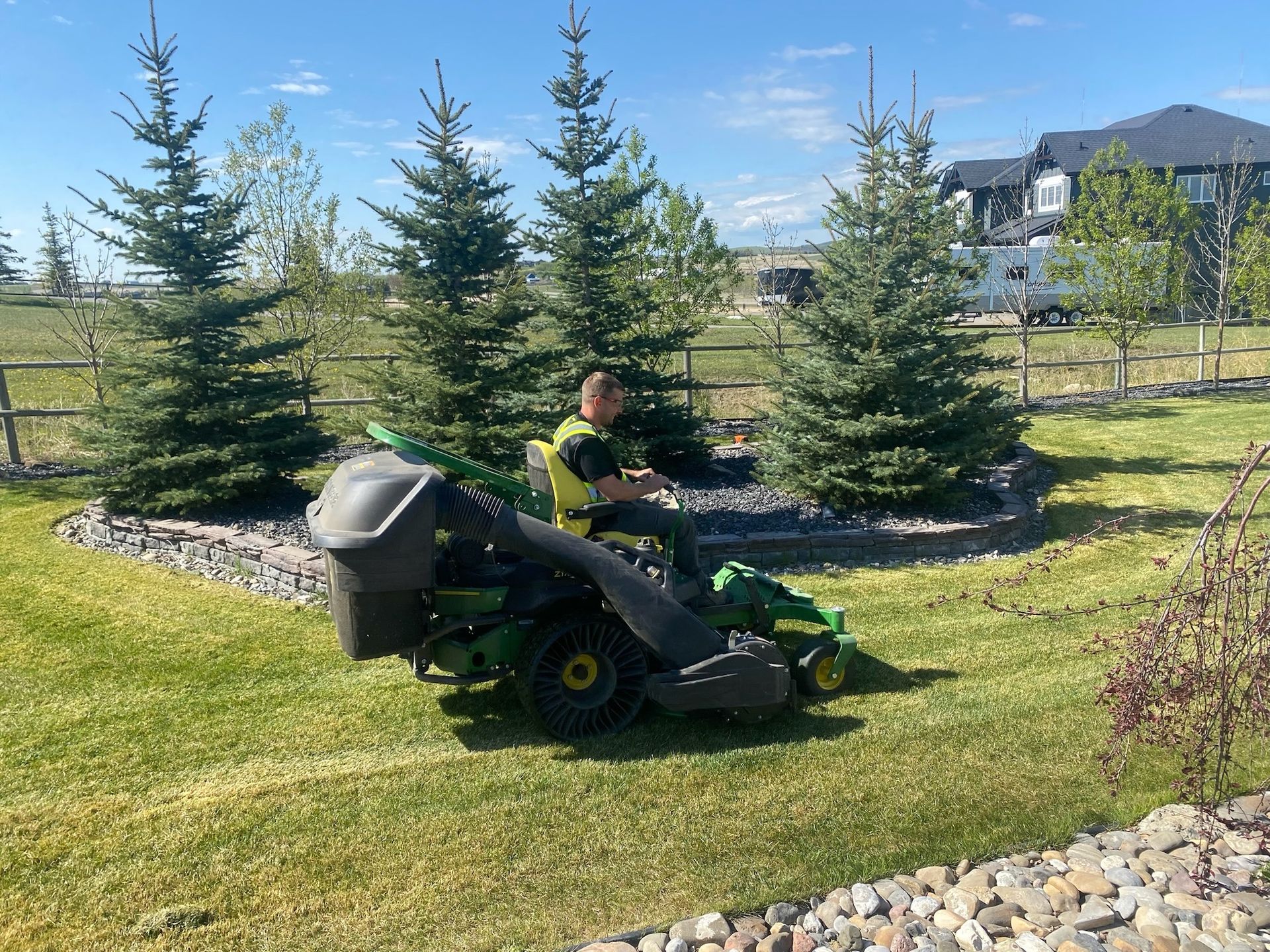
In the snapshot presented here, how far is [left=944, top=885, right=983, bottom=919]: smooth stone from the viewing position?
302 centimetres

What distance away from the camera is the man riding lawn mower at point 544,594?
3.66 m

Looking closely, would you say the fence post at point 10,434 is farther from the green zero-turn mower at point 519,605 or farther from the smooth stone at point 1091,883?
the smooth stone at point 1091,883

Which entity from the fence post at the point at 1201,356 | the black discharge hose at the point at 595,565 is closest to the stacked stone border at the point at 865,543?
the black discharge hose at the point at 595,565

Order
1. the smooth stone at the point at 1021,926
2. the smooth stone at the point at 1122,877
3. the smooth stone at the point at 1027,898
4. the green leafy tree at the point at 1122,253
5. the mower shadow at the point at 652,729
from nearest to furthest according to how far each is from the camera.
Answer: the smooth stone at the point at 1021,926
the smooth stone at the point at 1027,898
the smooth stone at the point at 1122,877
the mower shadow at the point at 652,729
the green leafy tree at the point at 1122,253

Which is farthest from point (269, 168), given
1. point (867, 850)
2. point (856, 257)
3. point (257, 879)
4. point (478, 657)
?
point (867, 850)

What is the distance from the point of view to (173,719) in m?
4.48

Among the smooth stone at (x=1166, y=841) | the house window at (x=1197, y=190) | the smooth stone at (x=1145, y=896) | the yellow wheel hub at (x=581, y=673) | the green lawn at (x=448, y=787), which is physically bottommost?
the smooth stone at (x=1166, y=841)

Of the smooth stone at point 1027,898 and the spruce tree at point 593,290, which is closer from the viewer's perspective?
the smooth stone at point 1027,898

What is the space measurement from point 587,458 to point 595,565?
75cm

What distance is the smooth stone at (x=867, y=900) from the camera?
306cm

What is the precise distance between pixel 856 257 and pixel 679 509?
499 cm

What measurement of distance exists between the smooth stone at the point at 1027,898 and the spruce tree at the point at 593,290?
20.4 ft

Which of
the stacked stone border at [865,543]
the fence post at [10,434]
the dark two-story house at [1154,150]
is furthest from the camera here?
the dark two-story house at [1154,150]

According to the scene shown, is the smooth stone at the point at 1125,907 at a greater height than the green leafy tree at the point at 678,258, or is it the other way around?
the green leafy tree at the point at 678,258
